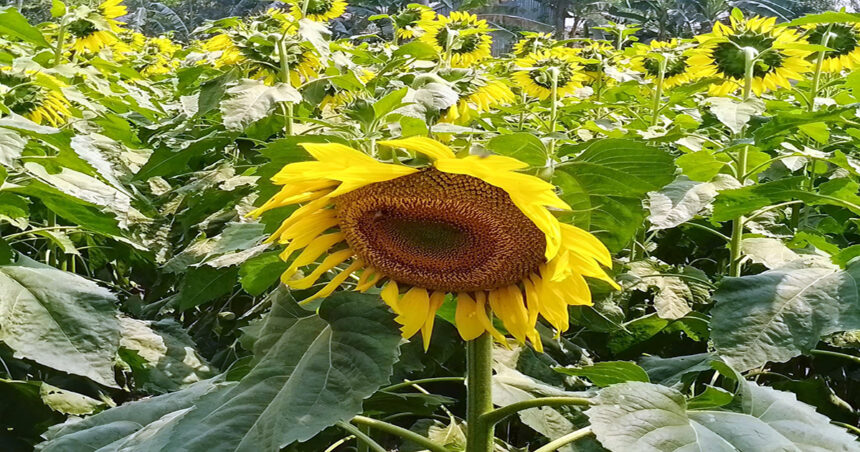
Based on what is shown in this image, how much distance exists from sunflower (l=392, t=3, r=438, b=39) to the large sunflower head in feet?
4.47

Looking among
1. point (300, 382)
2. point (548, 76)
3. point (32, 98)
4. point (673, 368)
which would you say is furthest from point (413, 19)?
point (300, 382)

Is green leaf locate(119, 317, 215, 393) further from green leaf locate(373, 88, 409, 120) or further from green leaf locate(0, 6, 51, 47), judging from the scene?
green leaf locate(373, 88, 409, 120)

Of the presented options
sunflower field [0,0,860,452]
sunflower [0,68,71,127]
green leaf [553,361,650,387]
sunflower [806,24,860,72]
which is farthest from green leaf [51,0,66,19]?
sunflower [806,24,860,72]

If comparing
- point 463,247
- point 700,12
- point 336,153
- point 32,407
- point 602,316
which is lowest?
point 700,12

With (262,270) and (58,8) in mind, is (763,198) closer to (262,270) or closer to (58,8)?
(262,270)

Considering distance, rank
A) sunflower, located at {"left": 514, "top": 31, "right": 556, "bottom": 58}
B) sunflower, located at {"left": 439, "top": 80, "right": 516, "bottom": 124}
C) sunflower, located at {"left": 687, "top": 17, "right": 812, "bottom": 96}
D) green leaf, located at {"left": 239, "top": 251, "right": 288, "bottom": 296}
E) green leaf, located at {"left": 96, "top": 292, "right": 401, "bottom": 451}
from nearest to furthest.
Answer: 1. green leaf, located at {"left": 96, "top": 292, "right": 401, "bottom": 451}
2. green leaf, located at {"left": 239, "top": 251, "right": 288, "bottom": 296}
3. sunflower, located at {"left": 439, "top": 80, "right": 516, "bottom": 124}
4. sunflower, located at {"left": 687, "top": 17, "right": 812, "bottom": 96}
5. sunflower, located at {"left": 514, "top": 31, "right": 556, "bottom": 58}

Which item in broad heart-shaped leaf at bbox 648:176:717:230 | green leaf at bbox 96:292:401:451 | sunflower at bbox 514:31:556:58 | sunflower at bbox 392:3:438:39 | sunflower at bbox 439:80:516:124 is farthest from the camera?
sunflower at bbox 514:31:556:58

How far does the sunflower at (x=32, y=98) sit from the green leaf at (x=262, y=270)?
97 centimetres

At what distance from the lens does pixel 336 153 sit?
31.9 inches

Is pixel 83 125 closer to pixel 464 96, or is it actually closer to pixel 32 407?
pixel 32 407

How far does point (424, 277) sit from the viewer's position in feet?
2.97

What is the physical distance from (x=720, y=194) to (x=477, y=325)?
0.70m

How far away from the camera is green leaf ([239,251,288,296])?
109 cm

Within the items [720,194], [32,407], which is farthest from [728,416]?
[32,407]
